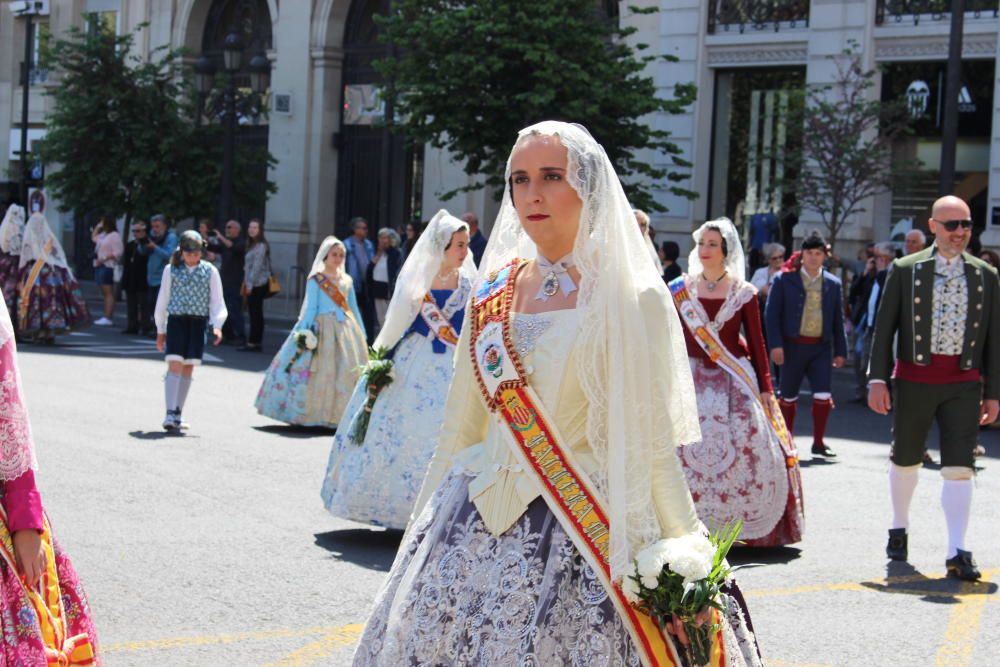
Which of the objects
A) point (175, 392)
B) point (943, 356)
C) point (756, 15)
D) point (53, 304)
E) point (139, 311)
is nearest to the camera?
point (943, 356)

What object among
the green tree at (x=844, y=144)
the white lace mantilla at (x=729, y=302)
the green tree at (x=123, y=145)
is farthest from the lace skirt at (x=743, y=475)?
the green tree at (x=123, y=145)

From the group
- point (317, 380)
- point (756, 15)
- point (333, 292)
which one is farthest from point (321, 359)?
point (756, 15)

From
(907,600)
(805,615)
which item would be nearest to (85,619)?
(805,615)

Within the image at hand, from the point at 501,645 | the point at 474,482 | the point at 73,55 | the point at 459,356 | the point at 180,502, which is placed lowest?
the point at 180,502

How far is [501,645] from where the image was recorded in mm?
3807

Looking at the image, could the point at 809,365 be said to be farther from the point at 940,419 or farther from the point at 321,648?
the point at 321,648

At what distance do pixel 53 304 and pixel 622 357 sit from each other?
57.8ft

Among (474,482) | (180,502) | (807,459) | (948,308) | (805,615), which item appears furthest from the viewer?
(807,459)

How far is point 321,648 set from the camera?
603cm

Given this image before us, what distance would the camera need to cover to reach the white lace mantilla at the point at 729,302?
28.4ft

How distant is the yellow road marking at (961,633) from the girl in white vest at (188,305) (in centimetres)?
732

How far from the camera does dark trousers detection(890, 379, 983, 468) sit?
313 inches

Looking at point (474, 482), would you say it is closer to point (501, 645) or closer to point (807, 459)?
point (501, 645)

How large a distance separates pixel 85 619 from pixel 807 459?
8.60 m
